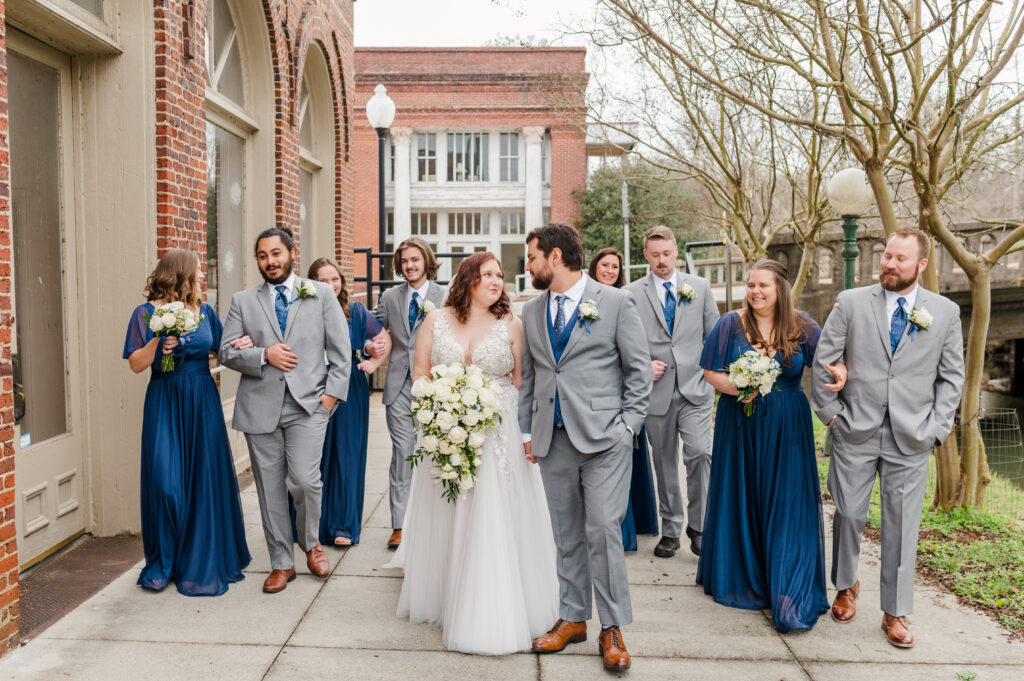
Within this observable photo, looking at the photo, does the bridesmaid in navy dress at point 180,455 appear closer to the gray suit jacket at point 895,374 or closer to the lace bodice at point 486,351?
the lace bodice at point 486,351

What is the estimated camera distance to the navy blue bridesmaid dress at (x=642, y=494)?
22.3 feet

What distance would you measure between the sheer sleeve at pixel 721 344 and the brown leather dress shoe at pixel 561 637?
1790 mm

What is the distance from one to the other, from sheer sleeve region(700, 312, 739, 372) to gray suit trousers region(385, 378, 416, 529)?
227 cm

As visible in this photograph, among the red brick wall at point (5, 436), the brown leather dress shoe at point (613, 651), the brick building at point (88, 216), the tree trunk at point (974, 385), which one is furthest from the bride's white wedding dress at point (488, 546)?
the tree trunk at point (974, 385)

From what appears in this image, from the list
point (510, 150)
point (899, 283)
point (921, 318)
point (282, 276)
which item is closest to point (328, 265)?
point (282, 276)

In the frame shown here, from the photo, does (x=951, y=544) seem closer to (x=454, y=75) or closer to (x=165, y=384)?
(x=165, y=384)

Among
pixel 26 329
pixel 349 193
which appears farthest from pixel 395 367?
pixel 349 193

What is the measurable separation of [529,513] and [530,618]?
58 centimetres

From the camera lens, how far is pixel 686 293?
6406 millimetres

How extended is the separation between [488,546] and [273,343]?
6.79 ft

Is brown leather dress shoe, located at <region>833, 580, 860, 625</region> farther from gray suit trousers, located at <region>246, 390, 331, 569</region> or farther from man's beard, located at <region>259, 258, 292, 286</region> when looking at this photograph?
man's beard, located at <region>259, 258, 292, 286</region>

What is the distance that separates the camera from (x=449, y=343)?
4.96m

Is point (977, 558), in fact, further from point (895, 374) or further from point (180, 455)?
point (180, 455)

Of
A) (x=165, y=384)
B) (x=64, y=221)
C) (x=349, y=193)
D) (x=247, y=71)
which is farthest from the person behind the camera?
(x=349, y=193)
